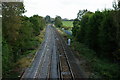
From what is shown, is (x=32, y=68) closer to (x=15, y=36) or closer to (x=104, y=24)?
(x=15, y=36)

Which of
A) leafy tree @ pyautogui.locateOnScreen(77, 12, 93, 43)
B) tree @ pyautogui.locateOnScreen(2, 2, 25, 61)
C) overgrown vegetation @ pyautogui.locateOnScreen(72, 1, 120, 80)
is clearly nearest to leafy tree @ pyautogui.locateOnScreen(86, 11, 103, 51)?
overgrown vegetation @ pyautogui.locateOnScreen(72, 1, 120, 80)

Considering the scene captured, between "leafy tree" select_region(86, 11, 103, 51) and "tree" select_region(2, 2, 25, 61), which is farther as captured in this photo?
"leafy tree" select_region(86, 11, 103, 51)

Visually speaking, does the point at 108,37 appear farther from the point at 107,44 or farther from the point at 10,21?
the point at 10,21

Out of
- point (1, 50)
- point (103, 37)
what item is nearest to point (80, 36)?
point (103, 37)

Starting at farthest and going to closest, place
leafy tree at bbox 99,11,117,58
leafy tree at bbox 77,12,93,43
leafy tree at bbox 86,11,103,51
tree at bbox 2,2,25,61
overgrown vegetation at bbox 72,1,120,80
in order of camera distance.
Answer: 1. leafy tree at bbox 77,12,93,43
2. leafy tree at bbox 86,11,103,51
3. leafy tree at bbox 99,11,117,58
4. tree at bbox 2,2,25,61
5. overgrown vegetation at bbox 72,1,120,80

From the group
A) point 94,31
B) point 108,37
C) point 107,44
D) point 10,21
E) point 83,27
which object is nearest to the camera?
point 10,21

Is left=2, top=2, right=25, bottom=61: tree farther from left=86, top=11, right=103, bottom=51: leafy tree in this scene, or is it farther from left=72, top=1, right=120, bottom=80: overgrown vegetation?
left=86, top=11, right=103, bottom=51: leafy tree

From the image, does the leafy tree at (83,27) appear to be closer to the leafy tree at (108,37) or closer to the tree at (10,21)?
the leafy tree at (108,37)

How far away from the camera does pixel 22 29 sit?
80.4ft

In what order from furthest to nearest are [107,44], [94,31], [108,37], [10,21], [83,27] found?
[83,27] → [94,31] → [107,44] → [108,37] → [10,21]

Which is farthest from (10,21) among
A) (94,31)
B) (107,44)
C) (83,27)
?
(83,27)

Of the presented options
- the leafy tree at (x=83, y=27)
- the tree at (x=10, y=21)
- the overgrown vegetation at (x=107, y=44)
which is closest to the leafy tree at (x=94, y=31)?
the overgrown vegetation at (x=107, y=44)

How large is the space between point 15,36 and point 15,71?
3880 mm

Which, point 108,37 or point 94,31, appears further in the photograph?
point 94,31
